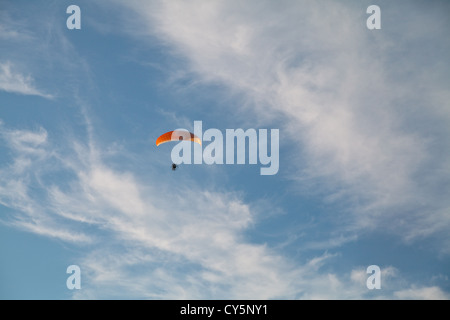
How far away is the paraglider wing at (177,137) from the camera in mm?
52656

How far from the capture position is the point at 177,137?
173 ft

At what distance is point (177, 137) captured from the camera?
52.7 m

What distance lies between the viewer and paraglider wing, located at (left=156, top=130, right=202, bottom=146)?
2073 inches

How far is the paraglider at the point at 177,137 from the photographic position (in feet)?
173

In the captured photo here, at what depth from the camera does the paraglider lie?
5262 cm
